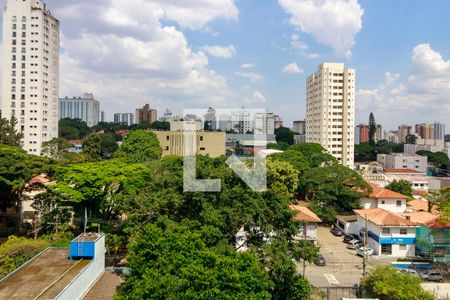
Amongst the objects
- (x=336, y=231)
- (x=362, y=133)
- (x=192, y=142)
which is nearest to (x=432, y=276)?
(x=336, y=231)

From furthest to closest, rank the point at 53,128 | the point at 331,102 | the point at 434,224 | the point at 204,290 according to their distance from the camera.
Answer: the point at 331,102 → the point at 53,128 → the point at 434,224 → the point at 204,290

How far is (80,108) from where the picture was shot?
104m

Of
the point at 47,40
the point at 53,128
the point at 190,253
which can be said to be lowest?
the point at 190,253

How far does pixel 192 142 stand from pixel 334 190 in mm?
15219

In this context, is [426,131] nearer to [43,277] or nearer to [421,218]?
[421,218]

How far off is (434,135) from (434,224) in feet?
313

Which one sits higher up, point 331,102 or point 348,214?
point 331,102

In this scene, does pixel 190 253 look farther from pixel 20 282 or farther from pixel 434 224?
pixel 434 224

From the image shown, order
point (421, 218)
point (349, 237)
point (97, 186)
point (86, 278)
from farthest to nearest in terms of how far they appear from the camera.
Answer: point (349, 237), point (421, 218), point (97, 186), point (86, 278)

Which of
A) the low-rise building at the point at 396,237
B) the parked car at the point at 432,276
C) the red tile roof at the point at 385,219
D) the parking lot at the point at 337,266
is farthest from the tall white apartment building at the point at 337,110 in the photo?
the parked car at the point at 432,276

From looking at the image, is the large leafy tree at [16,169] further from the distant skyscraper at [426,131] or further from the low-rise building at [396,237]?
the distant skyscraper at [426,131]

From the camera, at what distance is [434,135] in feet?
325

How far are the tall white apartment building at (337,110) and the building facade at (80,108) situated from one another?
249ft

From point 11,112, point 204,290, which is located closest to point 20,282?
point 204,290
